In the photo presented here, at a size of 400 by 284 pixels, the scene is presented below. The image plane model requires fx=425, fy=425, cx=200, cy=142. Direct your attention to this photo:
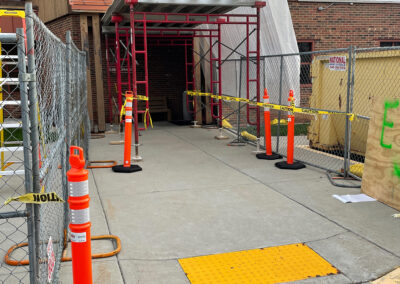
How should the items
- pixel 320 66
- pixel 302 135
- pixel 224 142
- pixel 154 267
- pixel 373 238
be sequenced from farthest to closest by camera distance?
pixel 302 135 < pixel 224 142 < pixel 320 66 < pixel 373 238 < pixel 154 267

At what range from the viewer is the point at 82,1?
12.5 meters

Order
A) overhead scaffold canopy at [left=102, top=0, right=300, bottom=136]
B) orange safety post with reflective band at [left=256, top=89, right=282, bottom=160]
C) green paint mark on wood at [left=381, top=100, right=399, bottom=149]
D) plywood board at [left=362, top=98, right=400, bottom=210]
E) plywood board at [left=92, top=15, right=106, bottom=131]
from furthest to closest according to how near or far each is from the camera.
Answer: plywood board at [left=92, top=15, right=106, bottom=131]
overhead scaffold canopy at [left=102, top=0, right=300, bottom=136]
orange safety post with reflective band at [left=256, top=89, right=282, bottom=160]
green paint mark on wood at [left=381, top=100, right=399, bottom=149]
plywood board at [left=362, top=98, right=400, bottom=210]

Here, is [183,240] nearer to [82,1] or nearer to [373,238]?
[373,238]

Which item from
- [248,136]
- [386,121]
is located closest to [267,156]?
[248,136]

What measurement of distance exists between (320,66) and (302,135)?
3.35 meters

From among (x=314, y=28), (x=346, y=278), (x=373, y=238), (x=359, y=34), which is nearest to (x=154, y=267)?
(x=346, y=278)

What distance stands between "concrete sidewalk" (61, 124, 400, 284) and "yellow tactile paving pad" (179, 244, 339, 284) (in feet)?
0.35

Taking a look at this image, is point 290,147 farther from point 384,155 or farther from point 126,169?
point 126,169

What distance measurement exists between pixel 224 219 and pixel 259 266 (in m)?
1.29

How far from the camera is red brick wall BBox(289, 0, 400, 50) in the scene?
14.8m

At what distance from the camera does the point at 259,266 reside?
388 centimetres

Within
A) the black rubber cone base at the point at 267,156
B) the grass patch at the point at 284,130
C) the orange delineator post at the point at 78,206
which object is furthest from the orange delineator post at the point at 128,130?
the orange delineator post at the point at 78,206

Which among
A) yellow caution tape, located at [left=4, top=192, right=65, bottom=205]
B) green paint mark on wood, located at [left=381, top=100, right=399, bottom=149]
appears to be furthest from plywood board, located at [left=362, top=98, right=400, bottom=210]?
yellow caution tape, located at [left=4, top=192, right=65, bottom=205]

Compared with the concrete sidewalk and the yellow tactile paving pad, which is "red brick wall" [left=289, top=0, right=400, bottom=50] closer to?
the concrete sidewalk
